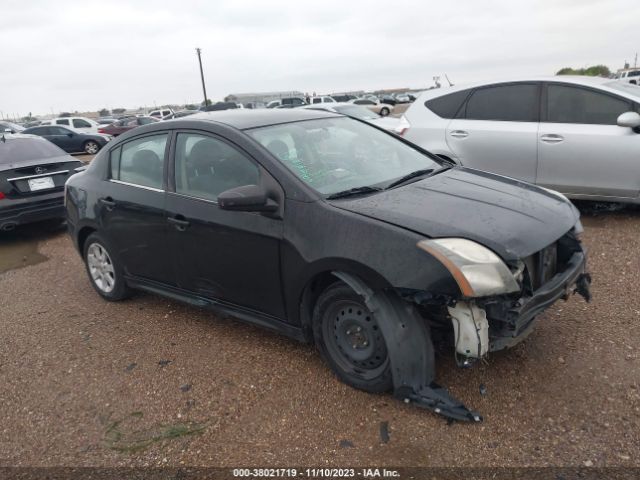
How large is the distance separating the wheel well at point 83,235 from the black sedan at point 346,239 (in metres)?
0.51

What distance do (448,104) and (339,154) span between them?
11.6 ft

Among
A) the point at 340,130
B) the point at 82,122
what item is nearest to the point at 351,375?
the point at 340,130

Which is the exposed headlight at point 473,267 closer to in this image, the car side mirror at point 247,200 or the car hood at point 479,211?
the car hood at point 479,211

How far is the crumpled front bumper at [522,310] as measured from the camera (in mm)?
2689

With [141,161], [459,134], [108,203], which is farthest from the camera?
[459,134]

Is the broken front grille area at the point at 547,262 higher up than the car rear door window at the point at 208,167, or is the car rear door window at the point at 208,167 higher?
the car rear door window at the point at 208,167

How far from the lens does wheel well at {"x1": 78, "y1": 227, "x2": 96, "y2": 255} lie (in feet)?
15.9

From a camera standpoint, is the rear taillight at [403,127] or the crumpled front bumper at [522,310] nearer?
the crumpled front bumper at [522,310]

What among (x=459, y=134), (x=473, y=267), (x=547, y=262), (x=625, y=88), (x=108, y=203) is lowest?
(x=547, y=262)

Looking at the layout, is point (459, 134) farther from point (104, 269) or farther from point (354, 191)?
point (104, 269)

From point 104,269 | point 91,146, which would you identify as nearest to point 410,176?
point 104,269

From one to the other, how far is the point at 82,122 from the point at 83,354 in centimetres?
2387

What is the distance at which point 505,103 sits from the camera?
6312 mm

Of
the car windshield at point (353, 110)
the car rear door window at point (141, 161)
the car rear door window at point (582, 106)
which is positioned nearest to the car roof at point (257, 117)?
the car rear door window at point (141, 161)
